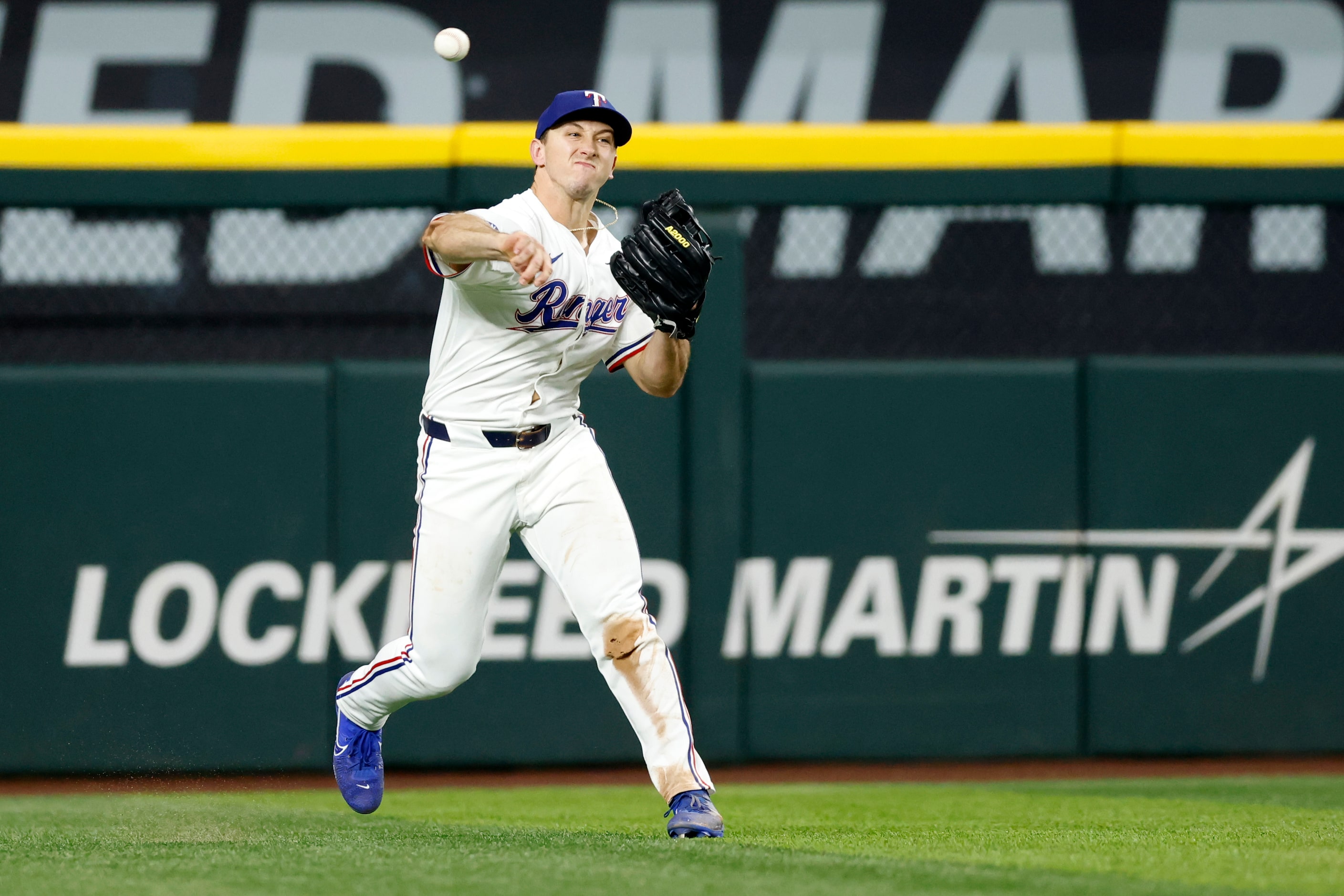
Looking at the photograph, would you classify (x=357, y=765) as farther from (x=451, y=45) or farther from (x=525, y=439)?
(x=451, y=45)

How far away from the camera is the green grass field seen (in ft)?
8.62

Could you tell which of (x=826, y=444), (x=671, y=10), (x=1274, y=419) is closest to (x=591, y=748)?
(x=826, y=444)

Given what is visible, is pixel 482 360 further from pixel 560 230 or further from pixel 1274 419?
pixel 1274 419

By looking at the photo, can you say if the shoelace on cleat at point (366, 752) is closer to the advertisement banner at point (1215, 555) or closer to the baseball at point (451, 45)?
the baseball at point (451, 45)

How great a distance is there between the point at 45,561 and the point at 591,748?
1821 millimetres

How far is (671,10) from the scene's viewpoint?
8.01 m

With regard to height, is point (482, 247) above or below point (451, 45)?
below

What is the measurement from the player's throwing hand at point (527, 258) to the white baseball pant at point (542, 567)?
0.52 m

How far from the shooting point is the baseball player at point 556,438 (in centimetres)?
325

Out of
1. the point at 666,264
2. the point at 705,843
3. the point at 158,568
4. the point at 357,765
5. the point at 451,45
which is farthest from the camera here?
the point at 158,568

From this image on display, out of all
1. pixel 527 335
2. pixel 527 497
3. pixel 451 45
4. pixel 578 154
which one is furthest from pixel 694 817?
pixel 451 45

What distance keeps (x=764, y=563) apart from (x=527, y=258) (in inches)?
90.0

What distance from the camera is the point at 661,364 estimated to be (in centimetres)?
344

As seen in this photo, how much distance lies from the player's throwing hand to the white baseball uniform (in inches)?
8.9
